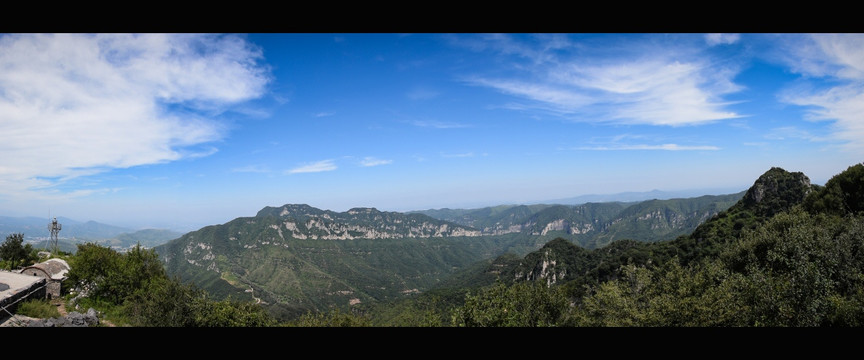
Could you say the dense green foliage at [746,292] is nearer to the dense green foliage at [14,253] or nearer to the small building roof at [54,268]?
the small building roof at [54,268]

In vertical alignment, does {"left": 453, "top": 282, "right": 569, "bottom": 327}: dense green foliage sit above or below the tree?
below

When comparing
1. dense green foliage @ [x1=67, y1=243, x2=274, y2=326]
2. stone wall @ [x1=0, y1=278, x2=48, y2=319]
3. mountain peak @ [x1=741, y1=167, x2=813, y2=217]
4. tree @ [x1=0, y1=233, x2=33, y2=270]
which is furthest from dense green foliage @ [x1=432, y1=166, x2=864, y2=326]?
mountain peak @ [x1=741, y1=167, x2=813, y2=217]

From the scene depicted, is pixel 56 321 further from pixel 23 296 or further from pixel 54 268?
pixel 54 268

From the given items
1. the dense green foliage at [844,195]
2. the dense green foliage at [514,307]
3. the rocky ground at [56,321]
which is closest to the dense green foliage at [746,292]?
the dense green foliage at [514,307]

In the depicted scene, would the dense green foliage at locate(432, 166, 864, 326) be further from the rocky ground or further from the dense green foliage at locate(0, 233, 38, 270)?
the dense green foliage at locate(0, 233, 38, 270)
